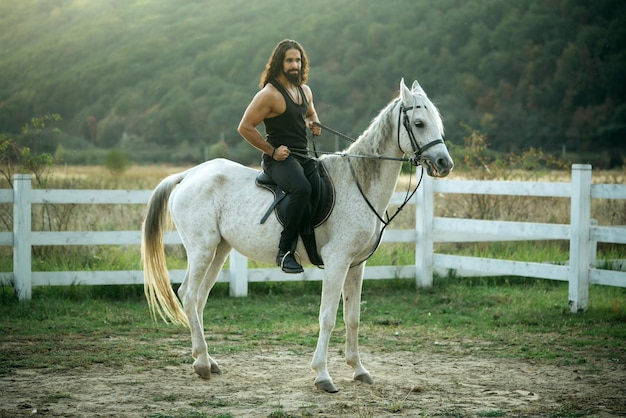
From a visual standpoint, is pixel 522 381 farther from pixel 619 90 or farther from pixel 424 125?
pixel 619 90

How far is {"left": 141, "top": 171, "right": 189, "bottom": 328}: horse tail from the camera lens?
6664 millimetres

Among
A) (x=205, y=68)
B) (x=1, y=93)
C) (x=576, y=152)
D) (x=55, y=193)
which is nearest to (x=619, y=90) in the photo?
(x=576, y=152)

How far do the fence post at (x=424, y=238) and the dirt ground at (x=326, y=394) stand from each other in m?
3.68

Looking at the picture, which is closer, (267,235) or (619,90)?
(267,235)

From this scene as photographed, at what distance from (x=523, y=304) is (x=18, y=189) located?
6.16 meters

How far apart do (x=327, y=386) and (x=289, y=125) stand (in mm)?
1994

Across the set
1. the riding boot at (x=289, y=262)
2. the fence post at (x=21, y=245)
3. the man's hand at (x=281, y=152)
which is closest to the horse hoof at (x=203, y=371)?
the riding boot at (x=289, y=262)

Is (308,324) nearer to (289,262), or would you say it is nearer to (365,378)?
(365,378)

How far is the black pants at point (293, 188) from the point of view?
5.72 m

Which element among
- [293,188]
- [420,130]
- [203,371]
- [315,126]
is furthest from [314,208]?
[203,371]

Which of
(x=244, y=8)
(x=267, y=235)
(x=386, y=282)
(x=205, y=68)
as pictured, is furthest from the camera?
(x=244, y=8)

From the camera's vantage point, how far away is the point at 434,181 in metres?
10.5

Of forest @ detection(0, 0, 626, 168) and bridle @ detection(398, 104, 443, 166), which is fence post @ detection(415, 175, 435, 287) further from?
forest @ detection(0, 0, 626, 168)

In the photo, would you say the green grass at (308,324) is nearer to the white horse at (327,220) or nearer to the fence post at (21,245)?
the fence post at (21,245)
